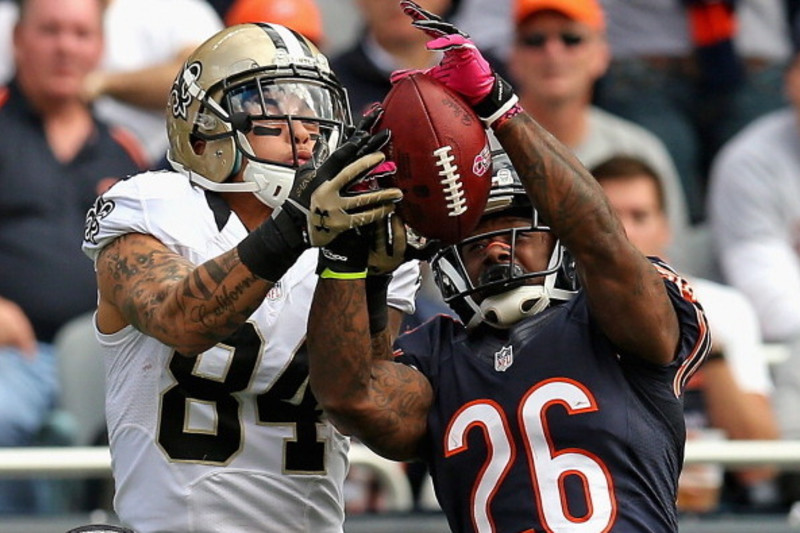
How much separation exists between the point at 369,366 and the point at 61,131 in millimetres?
3065

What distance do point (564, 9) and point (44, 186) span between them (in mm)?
2084

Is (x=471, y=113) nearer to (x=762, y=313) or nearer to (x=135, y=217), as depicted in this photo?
(x=135, y=217)

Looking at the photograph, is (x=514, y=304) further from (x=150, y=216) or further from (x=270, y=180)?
(x=150, y=216)

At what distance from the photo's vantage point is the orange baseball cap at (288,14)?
6850mm

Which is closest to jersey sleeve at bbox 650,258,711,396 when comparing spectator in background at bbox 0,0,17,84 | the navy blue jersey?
the navy blue jersey

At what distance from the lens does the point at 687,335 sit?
370 centimetres


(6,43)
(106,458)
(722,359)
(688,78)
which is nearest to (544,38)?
(688,78)

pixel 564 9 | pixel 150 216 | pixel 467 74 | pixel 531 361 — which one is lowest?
pixel 564 9

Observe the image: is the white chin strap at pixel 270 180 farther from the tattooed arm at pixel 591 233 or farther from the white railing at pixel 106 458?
the white railing at pixel 106 458

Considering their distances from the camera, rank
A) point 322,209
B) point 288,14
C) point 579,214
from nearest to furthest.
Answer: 1. point 322,209
2. point 579,214
3. point 288,14

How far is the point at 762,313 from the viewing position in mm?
6441

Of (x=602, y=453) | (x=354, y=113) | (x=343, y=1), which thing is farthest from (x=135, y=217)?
(x=343, y=1)

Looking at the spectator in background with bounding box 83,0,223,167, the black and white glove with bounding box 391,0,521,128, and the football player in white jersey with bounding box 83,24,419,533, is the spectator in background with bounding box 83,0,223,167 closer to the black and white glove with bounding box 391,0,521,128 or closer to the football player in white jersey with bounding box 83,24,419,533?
the football player in white jersey with bounding box 83,24,419,533

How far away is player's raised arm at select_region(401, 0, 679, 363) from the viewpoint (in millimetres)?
3510
